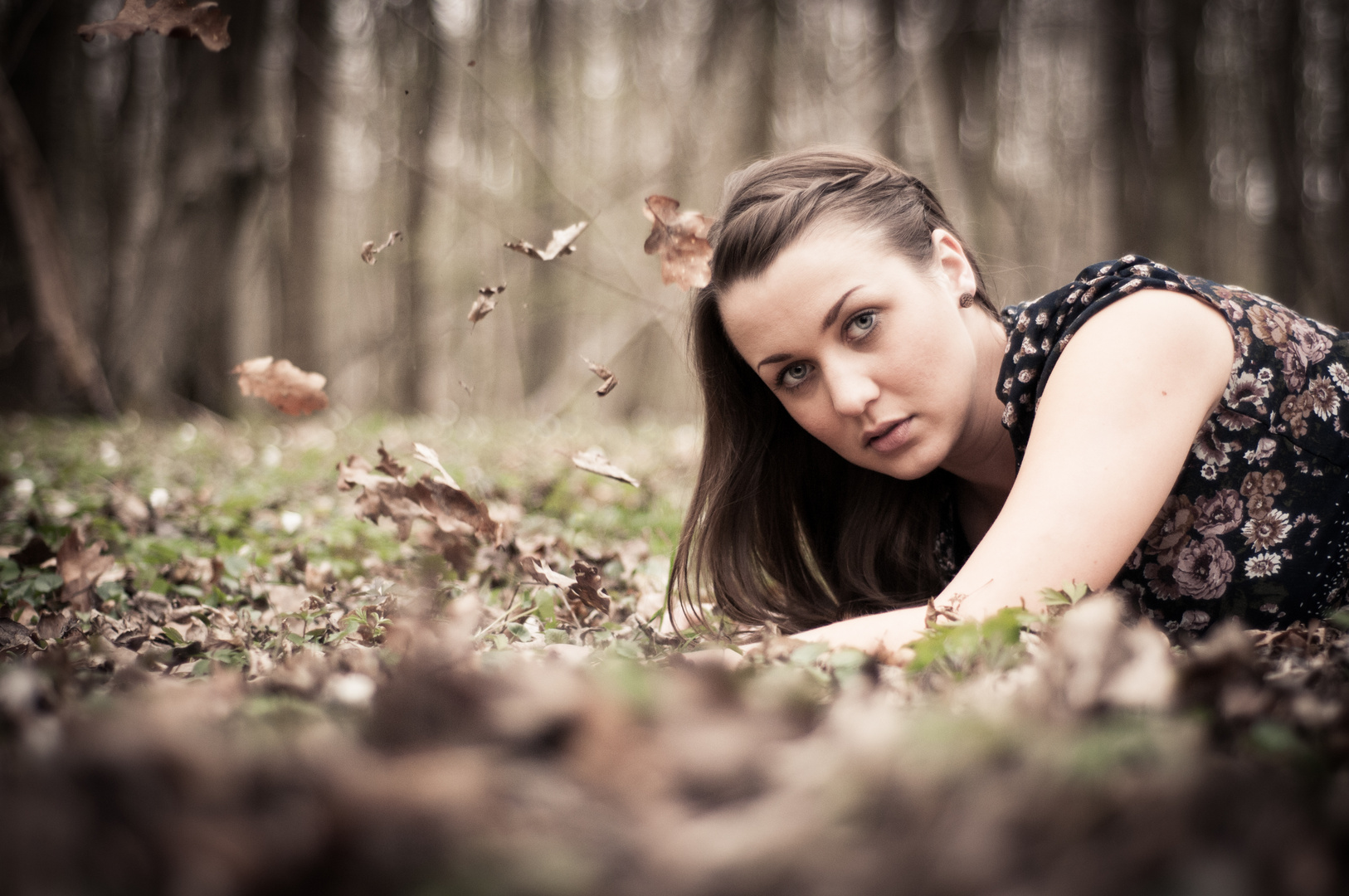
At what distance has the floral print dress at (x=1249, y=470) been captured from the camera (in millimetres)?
2145

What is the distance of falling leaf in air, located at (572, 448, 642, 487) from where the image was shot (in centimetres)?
237

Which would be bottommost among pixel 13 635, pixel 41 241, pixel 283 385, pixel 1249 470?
pixel 41 241

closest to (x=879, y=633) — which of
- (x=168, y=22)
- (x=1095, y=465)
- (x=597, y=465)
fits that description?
(x=1095, y=465)

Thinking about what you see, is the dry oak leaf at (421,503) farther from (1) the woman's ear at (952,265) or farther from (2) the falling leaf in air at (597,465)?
(1) the woman's ear at (952,265)

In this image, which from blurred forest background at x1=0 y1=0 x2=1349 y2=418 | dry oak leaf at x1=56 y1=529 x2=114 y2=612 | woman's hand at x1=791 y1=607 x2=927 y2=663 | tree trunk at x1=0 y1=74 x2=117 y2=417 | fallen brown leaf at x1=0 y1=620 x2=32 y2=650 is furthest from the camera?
blurred forest background at x1=0 y1=0 x2=1349 y2=418

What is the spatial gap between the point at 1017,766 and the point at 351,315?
87.9ft

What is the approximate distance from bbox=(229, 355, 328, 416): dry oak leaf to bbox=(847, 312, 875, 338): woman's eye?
147 centimetres

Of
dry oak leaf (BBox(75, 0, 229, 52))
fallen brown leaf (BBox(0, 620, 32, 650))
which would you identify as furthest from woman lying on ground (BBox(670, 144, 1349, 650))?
fallen brown leaf (BBox(0, 620, 32, 650))

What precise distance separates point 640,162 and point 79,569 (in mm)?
14895

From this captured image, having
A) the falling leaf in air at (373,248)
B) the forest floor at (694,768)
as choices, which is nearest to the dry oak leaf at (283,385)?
the falling leaf in air at (373,248)

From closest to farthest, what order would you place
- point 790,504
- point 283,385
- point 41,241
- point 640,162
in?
point 283,385
point 790,504
point 41,241
point 640,162

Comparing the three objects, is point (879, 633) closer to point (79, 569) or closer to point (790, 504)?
Answer: point (790, 504)

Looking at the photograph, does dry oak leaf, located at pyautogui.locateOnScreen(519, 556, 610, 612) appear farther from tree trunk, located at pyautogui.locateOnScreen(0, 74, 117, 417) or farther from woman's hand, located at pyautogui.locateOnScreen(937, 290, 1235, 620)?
tree trunk, located at pyautogui.locateOnScreen(0, 74, 117, 417)

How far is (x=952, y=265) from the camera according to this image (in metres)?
2.40
